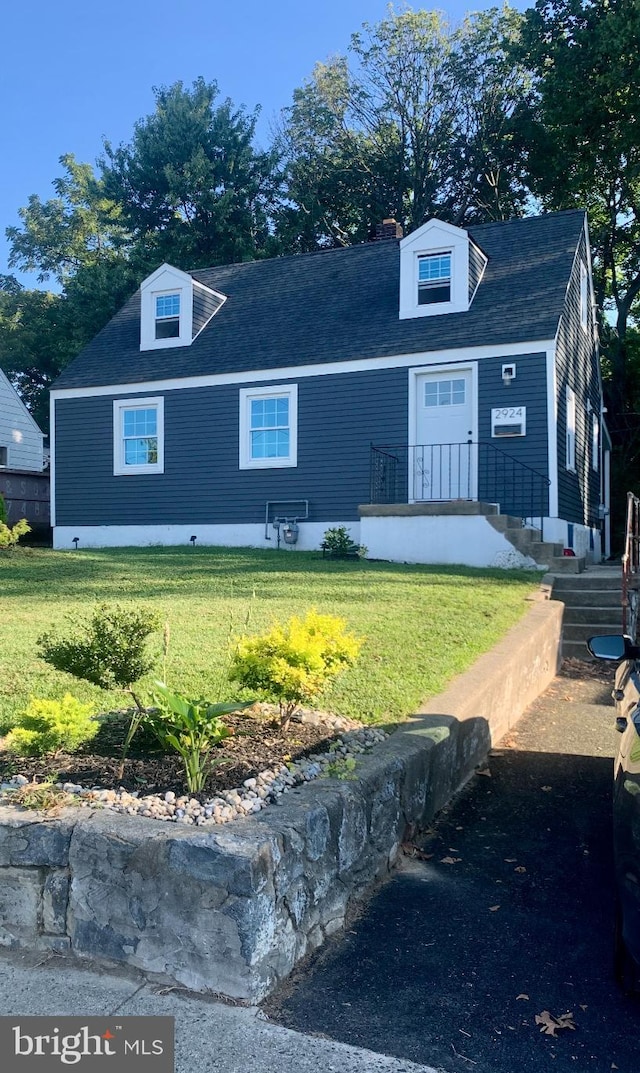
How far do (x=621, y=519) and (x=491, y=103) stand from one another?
49.5ft

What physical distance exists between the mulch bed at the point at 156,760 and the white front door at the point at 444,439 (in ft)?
32.4

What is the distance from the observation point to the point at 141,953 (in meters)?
2.73

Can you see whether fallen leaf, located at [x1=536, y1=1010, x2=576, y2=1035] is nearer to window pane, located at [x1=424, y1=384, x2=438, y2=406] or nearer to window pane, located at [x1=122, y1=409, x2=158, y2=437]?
window pane, located at [x1=424, y1=384, x2=438, y2=406]

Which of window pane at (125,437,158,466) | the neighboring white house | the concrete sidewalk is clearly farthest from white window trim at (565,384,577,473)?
the neighboring white house

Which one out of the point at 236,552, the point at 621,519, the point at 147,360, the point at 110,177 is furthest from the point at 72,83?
the point at 110,177

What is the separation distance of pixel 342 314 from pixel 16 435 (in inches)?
558

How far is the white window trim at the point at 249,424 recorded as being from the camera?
48.5ft

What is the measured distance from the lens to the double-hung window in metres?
14.1

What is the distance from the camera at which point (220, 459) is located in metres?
15.4

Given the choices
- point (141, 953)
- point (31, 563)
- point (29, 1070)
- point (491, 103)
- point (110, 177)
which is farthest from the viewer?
point (110, 177)

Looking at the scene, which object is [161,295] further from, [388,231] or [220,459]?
[388,231]

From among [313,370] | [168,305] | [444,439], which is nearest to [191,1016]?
[444,439]

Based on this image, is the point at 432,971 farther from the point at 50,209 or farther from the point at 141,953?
the point at 50,209

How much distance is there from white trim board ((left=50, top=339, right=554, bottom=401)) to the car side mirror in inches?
397
